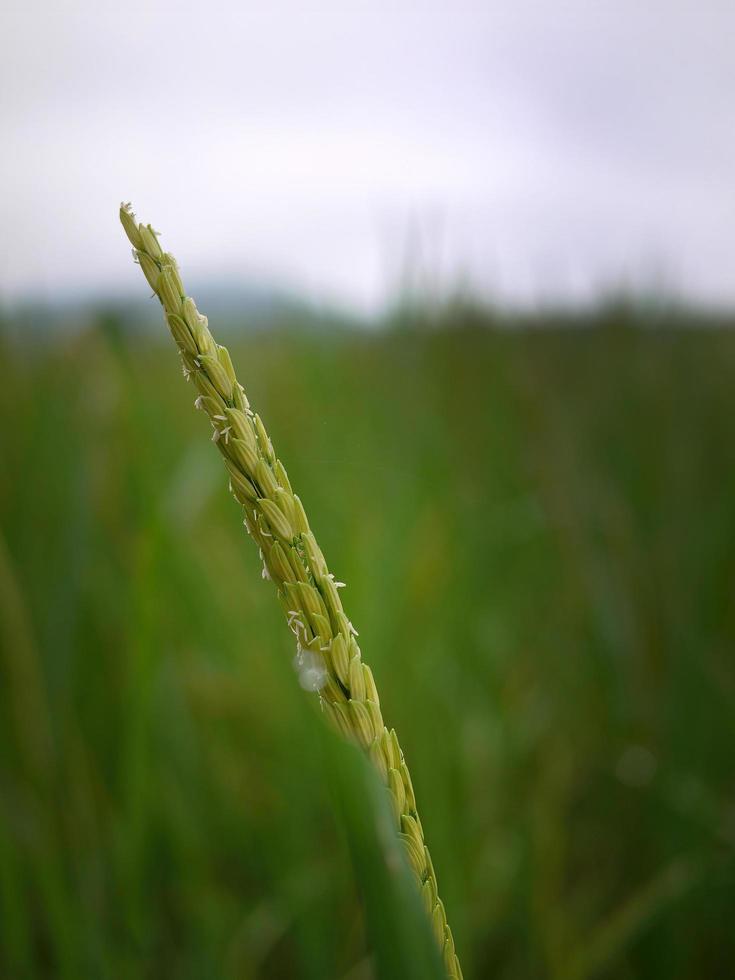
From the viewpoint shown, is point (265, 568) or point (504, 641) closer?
point (265, 568)

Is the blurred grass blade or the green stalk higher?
the green stalk

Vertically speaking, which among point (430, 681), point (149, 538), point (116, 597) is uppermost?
point (149, 538)

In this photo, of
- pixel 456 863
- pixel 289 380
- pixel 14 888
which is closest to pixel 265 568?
pixel 14 888

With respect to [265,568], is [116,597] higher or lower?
lower

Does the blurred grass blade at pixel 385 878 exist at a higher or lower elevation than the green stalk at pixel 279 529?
lower

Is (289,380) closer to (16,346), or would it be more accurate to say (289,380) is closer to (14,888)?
(16,346)

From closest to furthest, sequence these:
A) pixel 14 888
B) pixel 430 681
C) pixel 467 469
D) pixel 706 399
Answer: pixel 14 888, pixel 430 681, pixel 706 399, pixel 467 469

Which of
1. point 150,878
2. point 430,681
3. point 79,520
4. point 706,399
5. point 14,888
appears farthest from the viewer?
point 706,399
